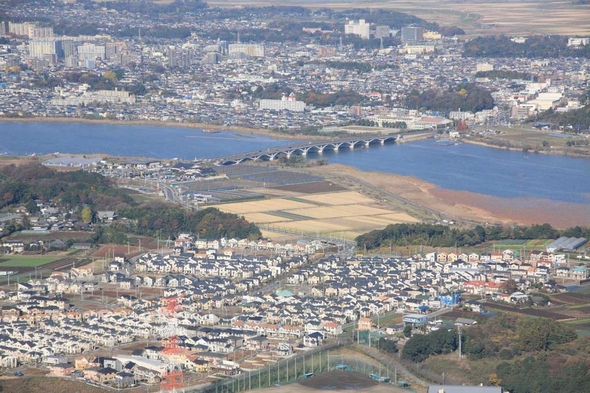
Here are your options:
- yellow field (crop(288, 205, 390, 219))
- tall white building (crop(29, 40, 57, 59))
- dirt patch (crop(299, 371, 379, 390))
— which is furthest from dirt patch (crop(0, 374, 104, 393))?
tall white building (crop(29, 40, 57, 59))

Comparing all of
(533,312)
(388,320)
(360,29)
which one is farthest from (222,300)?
(360,29)

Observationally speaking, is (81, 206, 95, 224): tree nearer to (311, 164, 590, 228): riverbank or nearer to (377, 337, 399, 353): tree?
(311, 164, 590, 228): riverbank

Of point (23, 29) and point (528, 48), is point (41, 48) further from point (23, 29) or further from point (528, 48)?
point (528, 48)

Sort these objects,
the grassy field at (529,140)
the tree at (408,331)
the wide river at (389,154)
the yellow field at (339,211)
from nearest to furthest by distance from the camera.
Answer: the tree at (408,331) < the yellow field at (339,211) < the wide river at (389,154) < the grassy field at (529,140)

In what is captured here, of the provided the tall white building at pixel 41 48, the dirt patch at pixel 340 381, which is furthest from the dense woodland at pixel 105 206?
the tall white building at pixel 41 48

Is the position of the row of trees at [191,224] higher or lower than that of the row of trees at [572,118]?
lower

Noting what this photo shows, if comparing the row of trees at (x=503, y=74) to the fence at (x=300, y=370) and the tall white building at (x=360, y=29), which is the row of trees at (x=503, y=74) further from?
the fence at (x=300, y=370)

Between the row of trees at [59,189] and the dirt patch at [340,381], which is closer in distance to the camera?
the dirt patch at [340,381]

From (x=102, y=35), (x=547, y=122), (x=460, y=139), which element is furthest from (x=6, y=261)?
(x=102, y=35)
